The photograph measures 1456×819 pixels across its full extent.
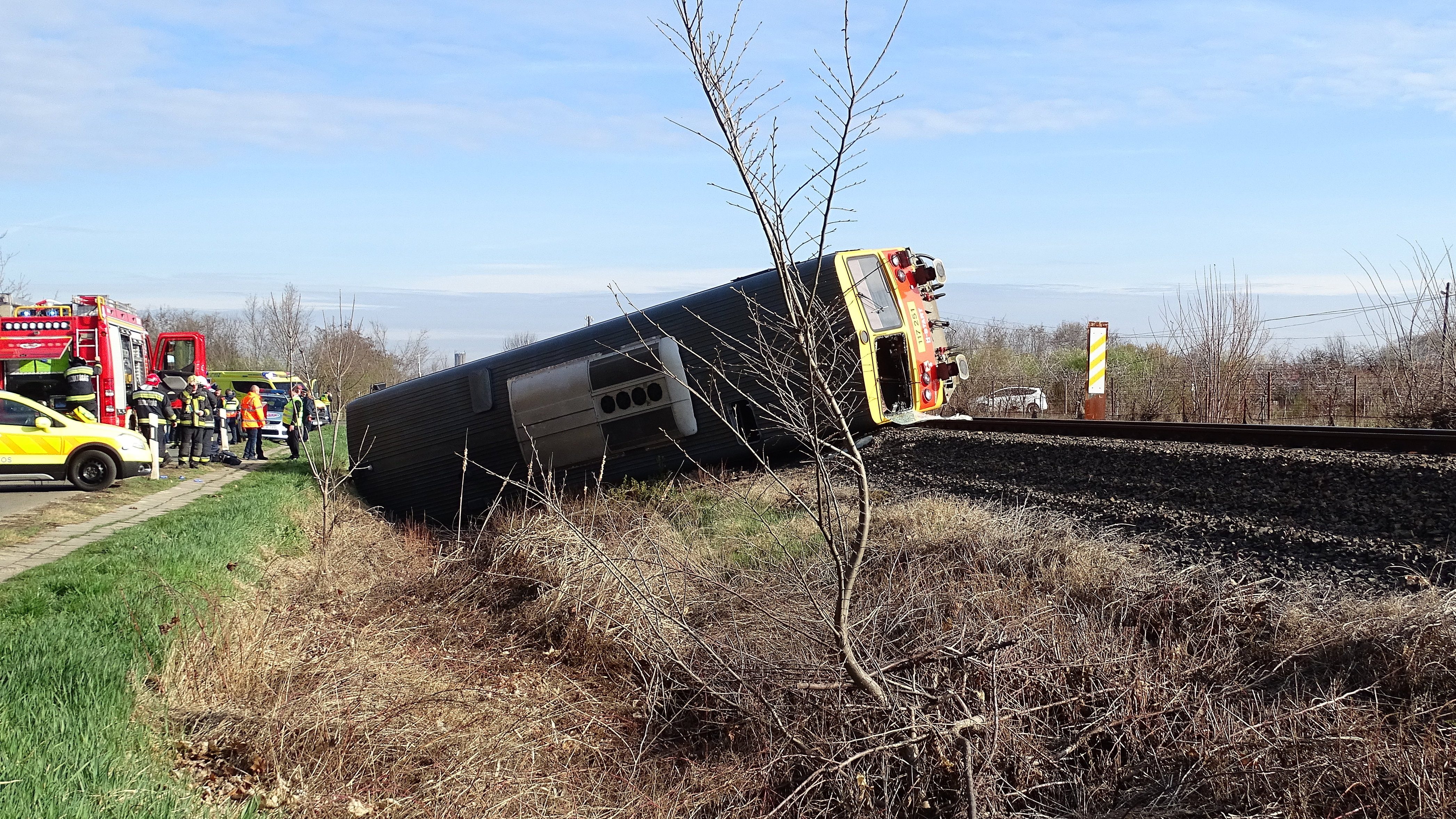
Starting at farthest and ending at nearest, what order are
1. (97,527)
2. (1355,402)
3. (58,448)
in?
1. (1355,402)
2. (58,448)
3. (97,527)

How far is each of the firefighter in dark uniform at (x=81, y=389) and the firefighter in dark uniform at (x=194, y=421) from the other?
1390 mm

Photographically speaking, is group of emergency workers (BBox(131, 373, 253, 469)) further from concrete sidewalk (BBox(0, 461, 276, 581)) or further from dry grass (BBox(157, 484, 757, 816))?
dry grass (BBox(157, 484, 757, 816))

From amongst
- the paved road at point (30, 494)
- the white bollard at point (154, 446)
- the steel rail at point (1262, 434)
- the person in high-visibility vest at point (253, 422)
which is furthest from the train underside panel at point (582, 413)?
the person in high-visibility vest at point (253, 422)

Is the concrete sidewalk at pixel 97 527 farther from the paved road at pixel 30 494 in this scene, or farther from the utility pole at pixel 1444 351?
the utility pole at pixel 1444 351

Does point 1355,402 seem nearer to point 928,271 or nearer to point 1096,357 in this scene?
point 1096,357

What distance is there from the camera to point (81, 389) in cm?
1700

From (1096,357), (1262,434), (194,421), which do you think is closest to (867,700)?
(1262,434)

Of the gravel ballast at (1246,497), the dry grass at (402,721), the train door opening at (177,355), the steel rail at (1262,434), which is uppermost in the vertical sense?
the train door opening at (177,355)

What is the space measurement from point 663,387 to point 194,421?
1167 centimetres

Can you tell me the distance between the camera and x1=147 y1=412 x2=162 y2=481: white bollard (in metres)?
16.1

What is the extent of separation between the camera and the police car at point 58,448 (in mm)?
14227

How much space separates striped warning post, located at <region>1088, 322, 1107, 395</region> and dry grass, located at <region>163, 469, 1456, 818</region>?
33.7 ft

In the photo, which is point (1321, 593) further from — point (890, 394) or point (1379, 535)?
point (890, 394)

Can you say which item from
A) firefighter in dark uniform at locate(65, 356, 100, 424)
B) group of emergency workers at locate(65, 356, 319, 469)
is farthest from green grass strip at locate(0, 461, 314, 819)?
firefighter in dark uniform at locate(65, 356, 100, 424)
